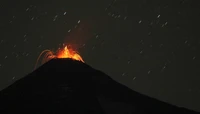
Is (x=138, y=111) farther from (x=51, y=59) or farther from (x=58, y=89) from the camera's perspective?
(x=51, y=59)

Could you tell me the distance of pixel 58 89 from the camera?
2652 cm

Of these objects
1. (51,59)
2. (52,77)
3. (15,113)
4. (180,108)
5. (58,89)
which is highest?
(51,59)

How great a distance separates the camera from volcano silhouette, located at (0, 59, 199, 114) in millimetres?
23812

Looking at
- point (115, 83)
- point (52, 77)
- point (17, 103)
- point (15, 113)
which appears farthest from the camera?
point (115, 83)

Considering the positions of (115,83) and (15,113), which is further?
(115,83)

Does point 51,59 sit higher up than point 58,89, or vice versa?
point 51,59

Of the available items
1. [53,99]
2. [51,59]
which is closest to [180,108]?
[53,99]

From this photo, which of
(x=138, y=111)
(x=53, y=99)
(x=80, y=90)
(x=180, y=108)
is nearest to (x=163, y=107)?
(x=180, y=108)

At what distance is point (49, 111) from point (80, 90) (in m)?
4.28

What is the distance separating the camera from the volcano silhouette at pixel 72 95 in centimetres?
2381

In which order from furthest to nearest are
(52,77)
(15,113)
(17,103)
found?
1. (52,77)
2. (17,103)
3. (15,113)

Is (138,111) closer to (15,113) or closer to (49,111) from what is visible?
(49,111)

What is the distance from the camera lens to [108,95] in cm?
2770

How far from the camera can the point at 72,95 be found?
25312 mm
